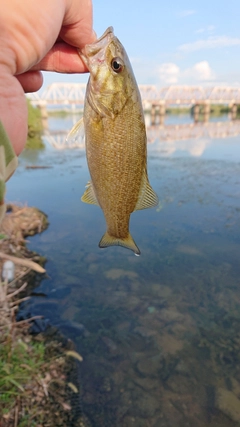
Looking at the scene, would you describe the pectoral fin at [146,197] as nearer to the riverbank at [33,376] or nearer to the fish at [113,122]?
the fish at [113,122]

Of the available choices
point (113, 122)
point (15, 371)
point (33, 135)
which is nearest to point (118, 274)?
point (15, 371)

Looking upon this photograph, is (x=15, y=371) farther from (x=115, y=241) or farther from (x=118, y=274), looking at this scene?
(x=118, y=274)

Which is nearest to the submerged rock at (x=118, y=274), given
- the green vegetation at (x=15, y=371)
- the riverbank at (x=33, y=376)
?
the riverbank at (x=33, y=376)

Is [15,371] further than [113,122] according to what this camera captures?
Yes

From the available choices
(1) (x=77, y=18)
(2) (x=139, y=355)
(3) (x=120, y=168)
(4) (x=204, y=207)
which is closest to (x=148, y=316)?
(2) (x=139, y=355)

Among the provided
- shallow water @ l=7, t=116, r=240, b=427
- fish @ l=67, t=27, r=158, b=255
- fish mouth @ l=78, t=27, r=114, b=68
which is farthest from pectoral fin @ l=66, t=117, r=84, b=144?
shallow water @ l=7, t=116, r=240, b=427

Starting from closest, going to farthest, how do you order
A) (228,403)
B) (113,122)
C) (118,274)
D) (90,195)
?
(113,122) < (90,195) < (228,403) < (118,274)

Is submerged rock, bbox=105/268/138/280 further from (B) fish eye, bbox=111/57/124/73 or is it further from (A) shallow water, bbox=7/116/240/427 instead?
(B) fish eye, bbox=111/57/124/73
